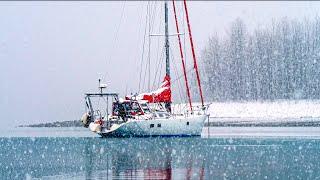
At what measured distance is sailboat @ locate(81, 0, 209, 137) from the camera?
55.8 metres

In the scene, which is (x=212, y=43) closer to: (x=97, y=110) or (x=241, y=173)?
(x=97, y=110)

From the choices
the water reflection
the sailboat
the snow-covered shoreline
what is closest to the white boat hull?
the sailboat

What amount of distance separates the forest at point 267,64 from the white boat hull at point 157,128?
157ft

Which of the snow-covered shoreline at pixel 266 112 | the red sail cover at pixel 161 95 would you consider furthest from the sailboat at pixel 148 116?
the snow-covered shoreline at pixel 266 112

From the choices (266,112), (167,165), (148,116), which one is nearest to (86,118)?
(148,116)

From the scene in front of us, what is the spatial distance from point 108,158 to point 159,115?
83.3ft

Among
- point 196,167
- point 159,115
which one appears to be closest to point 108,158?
point 196,167

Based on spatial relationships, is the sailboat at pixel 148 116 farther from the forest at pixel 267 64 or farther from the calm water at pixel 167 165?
the forest at pixel 267 64

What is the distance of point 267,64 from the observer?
348 ft

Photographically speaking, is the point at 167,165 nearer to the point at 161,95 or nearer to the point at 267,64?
the point at 161,95

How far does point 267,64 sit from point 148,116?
52379mm

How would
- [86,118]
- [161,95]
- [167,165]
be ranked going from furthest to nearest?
1. [86,118]
2. [161,95]
3. [167,165]

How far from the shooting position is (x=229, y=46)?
107 metres

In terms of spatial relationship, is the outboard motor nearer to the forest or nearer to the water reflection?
the water reflection
